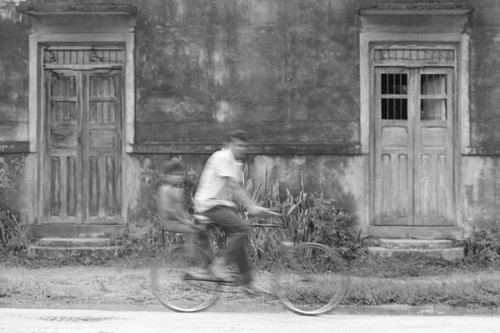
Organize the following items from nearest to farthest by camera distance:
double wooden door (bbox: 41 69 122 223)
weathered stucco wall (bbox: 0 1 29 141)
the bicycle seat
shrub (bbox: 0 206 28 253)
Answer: the bicycle seat
shrub (bbox: 0 206 28 253)
weathered stucco wall (bbox: 0 1 29 141)
double wooden door (bbox: 41 69 122 223)

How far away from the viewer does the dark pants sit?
7.80 metres

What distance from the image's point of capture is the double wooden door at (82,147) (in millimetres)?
11719

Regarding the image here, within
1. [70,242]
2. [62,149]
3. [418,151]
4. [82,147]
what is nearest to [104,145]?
[82,147]

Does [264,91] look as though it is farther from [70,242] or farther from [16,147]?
[16,147]

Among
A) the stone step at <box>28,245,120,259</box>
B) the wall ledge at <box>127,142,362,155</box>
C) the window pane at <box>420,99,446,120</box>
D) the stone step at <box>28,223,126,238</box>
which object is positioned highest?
the window pane at <box>420,99,446,120</box>

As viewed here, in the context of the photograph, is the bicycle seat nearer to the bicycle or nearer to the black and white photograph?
the bicycle

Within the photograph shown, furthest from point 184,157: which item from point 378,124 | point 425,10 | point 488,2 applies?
point 488,2

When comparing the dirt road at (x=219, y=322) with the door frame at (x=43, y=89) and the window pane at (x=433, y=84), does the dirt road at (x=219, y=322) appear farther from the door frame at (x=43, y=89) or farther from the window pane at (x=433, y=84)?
the window pane at (x=433, y=84)

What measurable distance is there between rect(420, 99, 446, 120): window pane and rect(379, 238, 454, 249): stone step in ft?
5.47

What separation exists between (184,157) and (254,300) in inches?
127

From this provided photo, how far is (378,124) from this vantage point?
1152cm

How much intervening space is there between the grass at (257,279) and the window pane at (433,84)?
2276 millimetres

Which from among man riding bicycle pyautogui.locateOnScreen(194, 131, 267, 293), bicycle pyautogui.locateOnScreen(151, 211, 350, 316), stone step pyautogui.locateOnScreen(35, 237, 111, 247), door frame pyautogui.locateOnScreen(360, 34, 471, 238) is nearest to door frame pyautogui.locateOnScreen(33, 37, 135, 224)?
stone step pyautogui.locateOnScreen(35, 237, 111, 247)

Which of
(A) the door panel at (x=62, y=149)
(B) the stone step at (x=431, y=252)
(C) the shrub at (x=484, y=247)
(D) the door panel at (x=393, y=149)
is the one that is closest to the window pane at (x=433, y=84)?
(D) the door panel at (x=393, y=149)
